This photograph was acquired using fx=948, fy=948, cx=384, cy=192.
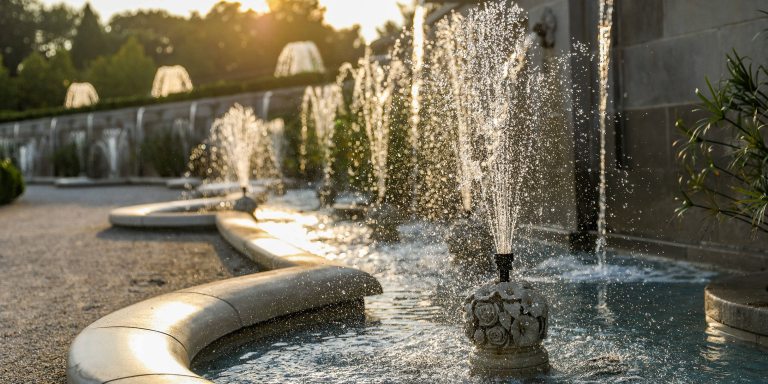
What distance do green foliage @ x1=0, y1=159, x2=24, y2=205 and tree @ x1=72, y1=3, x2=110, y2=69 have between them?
52340 millimetres

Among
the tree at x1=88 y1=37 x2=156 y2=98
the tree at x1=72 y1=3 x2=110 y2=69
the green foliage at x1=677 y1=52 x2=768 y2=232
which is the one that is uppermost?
the tree at x1=72 y1=3 x2=110 y2=69

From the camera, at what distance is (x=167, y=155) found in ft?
87.5

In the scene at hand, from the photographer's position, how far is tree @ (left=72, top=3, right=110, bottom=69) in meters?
70.1

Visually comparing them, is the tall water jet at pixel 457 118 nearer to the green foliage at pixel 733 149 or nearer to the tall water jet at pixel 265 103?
the green foliage at pixel 733 149

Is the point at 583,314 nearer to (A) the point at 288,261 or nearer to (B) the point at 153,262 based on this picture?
(A) the point at 288,261

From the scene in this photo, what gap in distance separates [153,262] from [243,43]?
5048 cm

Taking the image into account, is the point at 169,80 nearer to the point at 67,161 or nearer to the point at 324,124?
the point at 67,161

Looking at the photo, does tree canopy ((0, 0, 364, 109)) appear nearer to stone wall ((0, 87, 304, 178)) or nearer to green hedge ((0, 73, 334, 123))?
stone wall ((0, 87, 304, 178))

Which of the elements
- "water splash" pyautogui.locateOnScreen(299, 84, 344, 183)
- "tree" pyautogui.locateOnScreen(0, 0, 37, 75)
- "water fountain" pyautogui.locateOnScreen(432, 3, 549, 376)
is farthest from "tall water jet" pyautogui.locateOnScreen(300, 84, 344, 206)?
"tree" pyautogui.locateOnScreen(0, 0, 37, 75)

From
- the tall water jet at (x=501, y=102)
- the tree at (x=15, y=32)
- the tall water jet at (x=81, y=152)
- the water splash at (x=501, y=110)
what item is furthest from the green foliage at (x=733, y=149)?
the tree at (x=15, y=32)

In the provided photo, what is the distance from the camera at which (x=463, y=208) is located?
10891mm

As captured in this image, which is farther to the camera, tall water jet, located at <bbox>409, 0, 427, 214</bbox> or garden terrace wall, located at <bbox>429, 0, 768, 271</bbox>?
tall water jet, located at <bbox>409, 0, 427, 214</bbox>

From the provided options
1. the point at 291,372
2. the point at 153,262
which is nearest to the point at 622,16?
the point at 153,262

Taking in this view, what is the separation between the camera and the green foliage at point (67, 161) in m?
30.5
